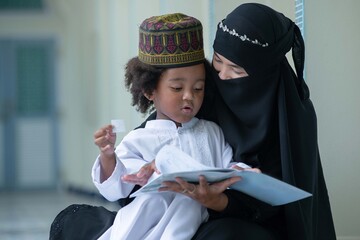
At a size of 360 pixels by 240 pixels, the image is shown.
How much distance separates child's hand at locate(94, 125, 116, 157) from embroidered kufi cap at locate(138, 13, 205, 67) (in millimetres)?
A: 268

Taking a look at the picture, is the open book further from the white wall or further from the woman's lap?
the white wall

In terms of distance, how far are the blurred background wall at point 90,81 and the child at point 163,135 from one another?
105 cm

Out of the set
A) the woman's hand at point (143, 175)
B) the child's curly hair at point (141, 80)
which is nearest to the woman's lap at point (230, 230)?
the woman's hand at point (143, 175)

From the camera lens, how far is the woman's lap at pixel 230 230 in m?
1.71

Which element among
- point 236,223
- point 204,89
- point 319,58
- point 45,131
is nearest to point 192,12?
point 319,58

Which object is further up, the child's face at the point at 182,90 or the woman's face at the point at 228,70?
the woman's face at the point at 228,70

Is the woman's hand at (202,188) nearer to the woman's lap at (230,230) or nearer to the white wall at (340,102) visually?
the woman's lap at (230,230)

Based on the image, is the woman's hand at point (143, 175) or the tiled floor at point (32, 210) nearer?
the woman's hand at point (143, 175)

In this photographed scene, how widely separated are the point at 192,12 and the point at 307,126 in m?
1.94

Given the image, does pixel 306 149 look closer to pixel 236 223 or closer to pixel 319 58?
pixel 236 223

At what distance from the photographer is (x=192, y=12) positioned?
3.76 m

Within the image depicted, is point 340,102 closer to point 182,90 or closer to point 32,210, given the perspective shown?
point 182,90

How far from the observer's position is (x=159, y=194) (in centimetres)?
184

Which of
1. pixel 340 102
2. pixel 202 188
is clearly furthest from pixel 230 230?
pixel 340 102
